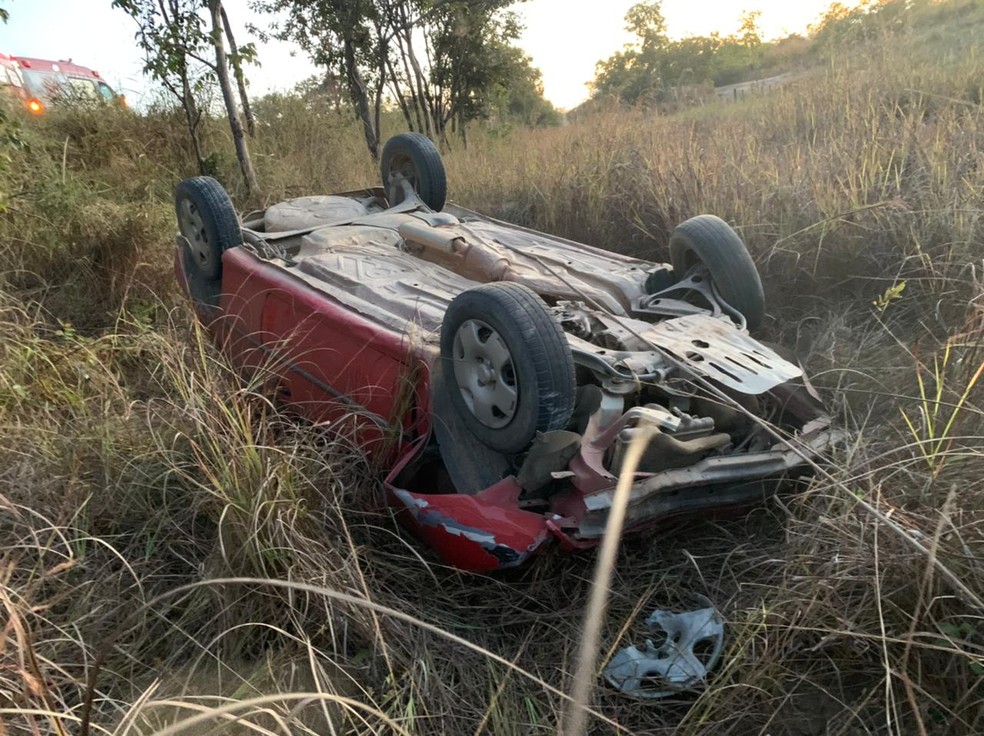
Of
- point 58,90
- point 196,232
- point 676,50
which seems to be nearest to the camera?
point 196,232

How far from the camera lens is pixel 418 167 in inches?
201

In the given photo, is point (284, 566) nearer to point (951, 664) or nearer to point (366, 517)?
point (366, 517)

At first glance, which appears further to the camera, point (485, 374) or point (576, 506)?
point (485, 374)

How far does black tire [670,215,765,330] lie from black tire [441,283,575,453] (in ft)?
4.03

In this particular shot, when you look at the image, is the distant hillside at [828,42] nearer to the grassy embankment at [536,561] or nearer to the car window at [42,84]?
the grassy embankment at [536,561]

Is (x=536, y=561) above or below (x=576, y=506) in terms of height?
below

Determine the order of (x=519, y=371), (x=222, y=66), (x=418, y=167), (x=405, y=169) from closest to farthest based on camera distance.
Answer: (x=519, y=371) < (x=418, y=167) < (x=405, y=169) < (x=222, y=66)

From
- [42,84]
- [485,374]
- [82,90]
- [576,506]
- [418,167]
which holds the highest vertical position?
[42,84]

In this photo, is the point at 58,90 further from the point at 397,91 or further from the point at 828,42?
the point at 828,42

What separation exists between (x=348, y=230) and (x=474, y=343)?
1.95 metres

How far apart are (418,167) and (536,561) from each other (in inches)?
133

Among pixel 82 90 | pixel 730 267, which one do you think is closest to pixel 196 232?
pixel 730 267

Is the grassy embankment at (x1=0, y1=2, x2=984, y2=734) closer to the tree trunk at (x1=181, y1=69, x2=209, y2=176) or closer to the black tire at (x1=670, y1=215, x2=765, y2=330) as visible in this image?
the black tire at (x1=670, y1=215, x2=765, y2=330)

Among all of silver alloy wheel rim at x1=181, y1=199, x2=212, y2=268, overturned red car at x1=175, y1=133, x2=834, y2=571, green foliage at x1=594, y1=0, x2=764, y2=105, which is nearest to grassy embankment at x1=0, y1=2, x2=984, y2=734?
overturned red car at x1=175, y1=133, x2=834, y2=571
